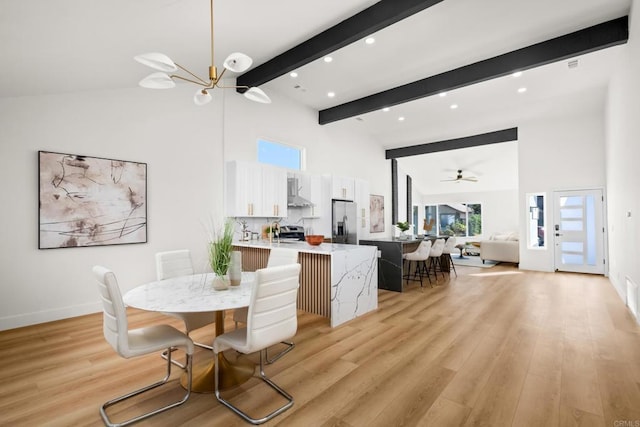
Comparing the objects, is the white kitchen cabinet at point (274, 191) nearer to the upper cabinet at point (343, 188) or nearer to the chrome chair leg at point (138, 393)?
the upper cabinet at point (343, 188)

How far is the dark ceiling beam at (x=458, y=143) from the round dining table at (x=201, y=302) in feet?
25.7

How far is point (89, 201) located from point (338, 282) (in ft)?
10.6

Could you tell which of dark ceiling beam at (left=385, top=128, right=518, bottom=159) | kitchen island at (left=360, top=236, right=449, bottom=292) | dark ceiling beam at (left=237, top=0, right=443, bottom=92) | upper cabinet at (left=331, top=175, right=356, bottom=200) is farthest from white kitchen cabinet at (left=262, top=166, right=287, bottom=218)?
dark ceiling beam at (left=385, top=128, right=518, bottom=159)

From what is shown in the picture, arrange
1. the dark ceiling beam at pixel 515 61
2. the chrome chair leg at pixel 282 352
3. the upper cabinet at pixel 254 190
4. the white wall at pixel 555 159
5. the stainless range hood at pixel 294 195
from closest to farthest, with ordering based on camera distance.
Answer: the chrome chair leg at pixel 282 352 < the dark ceiling beam at pixel 515 61 < the upper cabinet at pixel 254 190 < the stainless range hood at pixel 294 195 < the white wall at pixel 555 159

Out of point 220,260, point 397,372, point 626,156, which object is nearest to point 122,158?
point 220,260

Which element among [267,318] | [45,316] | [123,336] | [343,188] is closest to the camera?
[123,336]

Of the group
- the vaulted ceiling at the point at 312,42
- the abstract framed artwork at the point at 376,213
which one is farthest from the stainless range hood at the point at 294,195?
the abstract framed artwork at the point at 376,213

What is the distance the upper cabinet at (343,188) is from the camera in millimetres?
6688

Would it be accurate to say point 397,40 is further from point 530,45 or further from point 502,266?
point 502,266

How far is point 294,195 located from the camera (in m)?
6.02

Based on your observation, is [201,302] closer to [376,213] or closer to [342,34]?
[342,34]

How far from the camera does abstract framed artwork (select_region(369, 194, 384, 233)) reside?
870cm

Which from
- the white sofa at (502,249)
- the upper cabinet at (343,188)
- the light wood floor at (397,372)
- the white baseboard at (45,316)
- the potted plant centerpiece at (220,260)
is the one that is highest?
the upper cabinet at (343,188)

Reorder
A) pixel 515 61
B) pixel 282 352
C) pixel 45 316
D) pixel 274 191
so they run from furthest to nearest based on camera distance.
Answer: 1. pixel 274 191
2. pixel 515 61
3. pixel 45 316
4. pixel 282 352
